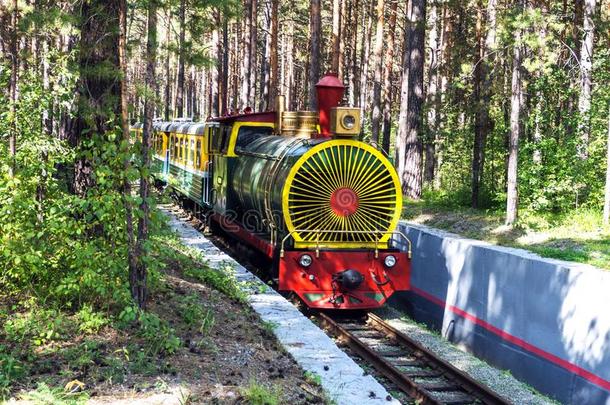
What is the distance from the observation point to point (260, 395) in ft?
18.8

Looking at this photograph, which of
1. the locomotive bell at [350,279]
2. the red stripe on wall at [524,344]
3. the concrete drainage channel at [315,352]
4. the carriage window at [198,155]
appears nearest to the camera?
the concrete drainage channel at [315,352]

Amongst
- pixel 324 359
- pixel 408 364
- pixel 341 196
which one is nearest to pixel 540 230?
pixel 341 196

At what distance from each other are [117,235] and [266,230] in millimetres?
5699

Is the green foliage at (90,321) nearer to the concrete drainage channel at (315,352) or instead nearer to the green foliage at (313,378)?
the concrete drainage channel at (315,352)

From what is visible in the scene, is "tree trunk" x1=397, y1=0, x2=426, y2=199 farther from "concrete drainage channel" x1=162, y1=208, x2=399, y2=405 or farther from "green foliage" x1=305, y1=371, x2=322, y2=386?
"green foliage" x1=305, y1=371, x2=322, y2=386

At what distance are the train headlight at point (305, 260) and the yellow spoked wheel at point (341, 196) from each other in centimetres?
30

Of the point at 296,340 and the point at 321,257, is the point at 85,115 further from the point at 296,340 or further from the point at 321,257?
the point at 321,257

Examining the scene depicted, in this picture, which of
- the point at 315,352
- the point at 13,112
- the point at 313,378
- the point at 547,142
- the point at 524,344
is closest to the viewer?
the point at 313,378

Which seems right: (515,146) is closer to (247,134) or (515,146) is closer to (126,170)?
(247,134)

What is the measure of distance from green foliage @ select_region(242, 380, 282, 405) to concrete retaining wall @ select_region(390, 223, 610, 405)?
440cm

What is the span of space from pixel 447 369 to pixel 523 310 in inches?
68.4

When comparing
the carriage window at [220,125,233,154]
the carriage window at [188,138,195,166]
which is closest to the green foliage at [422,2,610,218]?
the carriage window at [220,125,233,154]

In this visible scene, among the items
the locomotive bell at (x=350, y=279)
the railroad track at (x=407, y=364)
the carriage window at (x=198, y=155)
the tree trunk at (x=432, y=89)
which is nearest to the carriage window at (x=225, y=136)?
the carriage window at (x=198, y=155)

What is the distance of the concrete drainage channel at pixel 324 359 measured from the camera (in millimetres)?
6570
